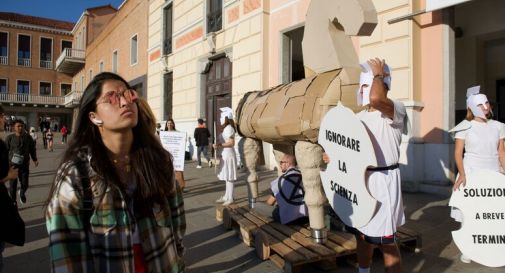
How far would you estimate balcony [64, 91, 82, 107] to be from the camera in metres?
35.5

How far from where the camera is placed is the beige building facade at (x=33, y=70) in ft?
124

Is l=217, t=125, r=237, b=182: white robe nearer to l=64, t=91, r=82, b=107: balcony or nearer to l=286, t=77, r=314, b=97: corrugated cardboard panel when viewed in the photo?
l=286, t=77, r=314, b=97: corrugated cardboard panel

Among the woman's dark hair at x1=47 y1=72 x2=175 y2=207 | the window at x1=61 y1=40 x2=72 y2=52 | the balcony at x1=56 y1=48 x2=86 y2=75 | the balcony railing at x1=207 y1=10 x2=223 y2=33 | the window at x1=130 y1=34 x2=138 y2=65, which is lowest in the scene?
the woman's dark hair at x1=47 y1=72 x2=175 y2=207

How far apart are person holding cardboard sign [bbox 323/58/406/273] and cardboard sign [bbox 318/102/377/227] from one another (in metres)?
0.12

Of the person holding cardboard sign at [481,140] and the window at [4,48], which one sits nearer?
the person holding cardboard sign at [481,140]

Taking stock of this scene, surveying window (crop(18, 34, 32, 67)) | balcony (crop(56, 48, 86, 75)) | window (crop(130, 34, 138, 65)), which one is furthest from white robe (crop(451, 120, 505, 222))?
window (crop(18, 34, 32, 67))

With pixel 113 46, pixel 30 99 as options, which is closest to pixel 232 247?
pixel 113 46

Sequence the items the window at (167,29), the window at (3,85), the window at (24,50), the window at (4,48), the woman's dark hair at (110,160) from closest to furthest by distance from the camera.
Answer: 1. the woman's dark hair at (110,160)
2. the window at (167,29)
3. the window at (4,48)
4. the window at (3,85)
5. the window at (24,50)

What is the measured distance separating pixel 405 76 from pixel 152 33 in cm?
1359

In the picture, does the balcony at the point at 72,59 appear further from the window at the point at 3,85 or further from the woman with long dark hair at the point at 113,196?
the woman with long dark hair at the point at 113,196

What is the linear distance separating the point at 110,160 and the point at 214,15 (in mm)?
11851

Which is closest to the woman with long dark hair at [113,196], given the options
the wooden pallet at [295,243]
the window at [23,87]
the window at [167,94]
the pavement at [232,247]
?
the pavement at [232,247]

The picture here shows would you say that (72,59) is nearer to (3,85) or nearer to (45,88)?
(45,88)

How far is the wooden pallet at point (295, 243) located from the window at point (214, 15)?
9.42 m
